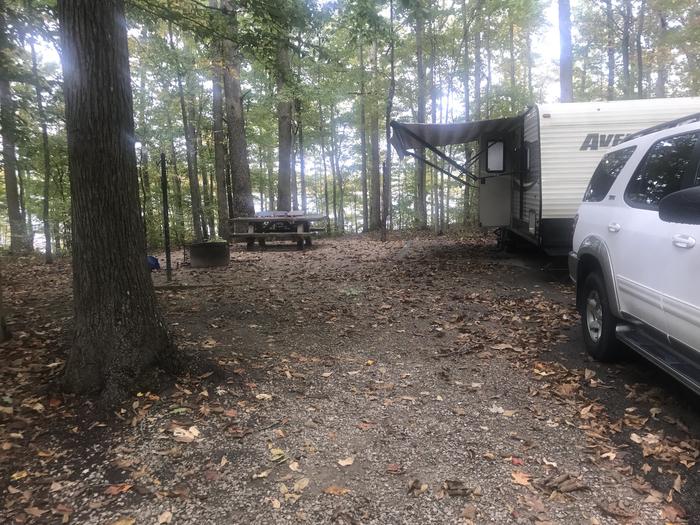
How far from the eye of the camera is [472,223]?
19359 mm

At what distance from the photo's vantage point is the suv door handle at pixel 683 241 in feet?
9.54

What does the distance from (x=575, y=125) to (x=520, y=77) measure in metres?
21.2

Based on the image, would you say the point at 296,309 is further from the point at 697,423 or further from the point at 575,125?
the point at 575,125

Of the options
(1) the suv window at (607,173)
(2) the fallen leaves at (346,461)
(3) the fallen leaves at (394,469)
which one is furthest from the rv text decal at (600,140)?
(2) the fallen leaves at (346,461)

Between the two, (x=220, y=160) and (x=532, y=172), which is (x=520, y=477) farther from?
(x=220, y=160)

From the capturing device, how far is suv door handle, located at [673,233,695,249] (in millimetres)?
2909

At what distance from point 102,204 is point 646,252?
14.2ft

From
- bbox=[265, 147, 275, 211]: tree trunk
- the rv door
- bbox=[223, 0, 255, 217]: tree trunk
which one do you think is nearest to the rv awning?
the rv door

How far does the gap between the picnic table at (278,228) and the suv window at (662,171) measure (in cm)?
1044

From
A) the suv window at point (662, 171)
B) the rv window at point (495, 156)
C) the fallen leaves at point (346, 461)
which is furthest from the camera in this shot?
the rv window at point (495, 156)

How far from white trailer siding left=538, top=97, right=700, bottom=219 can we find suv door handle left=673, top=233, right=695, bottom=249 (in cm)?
485

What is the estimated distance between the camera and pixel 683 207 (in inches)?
111

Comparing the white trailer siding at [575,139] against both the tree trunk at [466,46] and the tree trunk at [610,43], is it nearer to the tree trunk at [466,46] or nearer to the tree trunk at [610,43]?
the tree trunk at [466,46]

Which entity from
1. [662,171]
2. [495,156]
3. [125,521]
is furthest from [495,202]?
[125,521]
